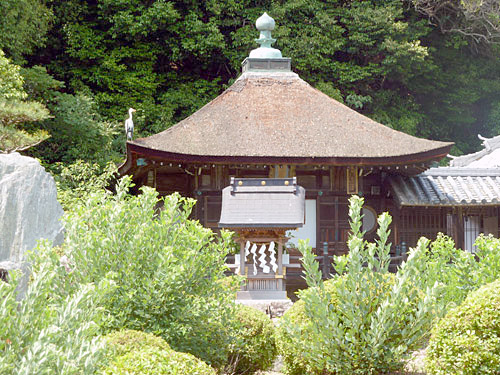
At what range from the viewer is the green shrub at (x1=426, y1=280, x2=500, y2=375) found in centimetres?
568

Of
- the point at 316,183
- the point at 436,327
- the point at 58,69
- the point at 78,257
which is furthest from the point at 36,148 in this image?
the point at 436,327

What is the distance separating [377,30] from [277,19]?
422 cm

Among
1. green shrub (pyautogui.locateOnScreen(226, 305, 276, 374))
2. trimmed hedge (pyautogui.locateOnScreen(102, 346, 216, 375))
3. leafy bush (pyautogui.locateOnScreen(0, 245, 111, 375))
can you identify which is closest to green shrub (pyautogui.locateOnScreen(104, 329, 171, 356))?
trimmed hedge (pyautogui.locateOnScreen(102, 346, 216, 375))

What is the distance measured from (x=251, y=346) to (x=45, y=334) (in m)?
4.51

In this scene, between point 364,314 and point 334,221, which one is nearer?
point 364,314

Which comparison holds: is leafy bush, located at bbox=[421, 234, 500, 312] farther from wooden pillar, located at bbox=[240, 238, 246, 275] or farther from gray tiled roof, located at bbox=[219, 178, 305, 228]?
wooden pillar, located at bbox=[240, 238, 246, 275]

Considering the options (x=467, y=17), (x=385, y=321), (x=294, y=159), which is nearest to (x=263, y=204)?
(x=294, y=159)

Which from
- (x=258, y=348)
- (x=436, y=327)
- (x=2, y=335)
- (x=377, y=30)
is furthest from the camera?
(x=377, y=30)

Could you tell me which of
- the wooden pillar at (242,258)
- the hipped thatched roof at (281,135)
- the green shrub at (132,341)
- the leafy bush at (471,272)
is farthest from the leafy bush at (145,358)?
the hipped thatched roof at (281,135)

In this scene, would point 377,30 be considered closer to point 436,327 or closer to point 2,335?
point 436,327

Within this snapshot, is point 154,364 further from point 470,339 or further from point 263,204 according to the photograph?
point 263,204

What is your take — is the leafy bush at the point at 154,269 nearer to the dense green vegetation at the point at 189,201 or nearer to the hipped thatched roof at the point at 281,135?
the dense green vegetation at the point at 189,201

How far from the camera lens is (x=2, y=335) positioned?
3.99 m

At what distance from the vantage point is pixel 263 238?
11.9 meters
